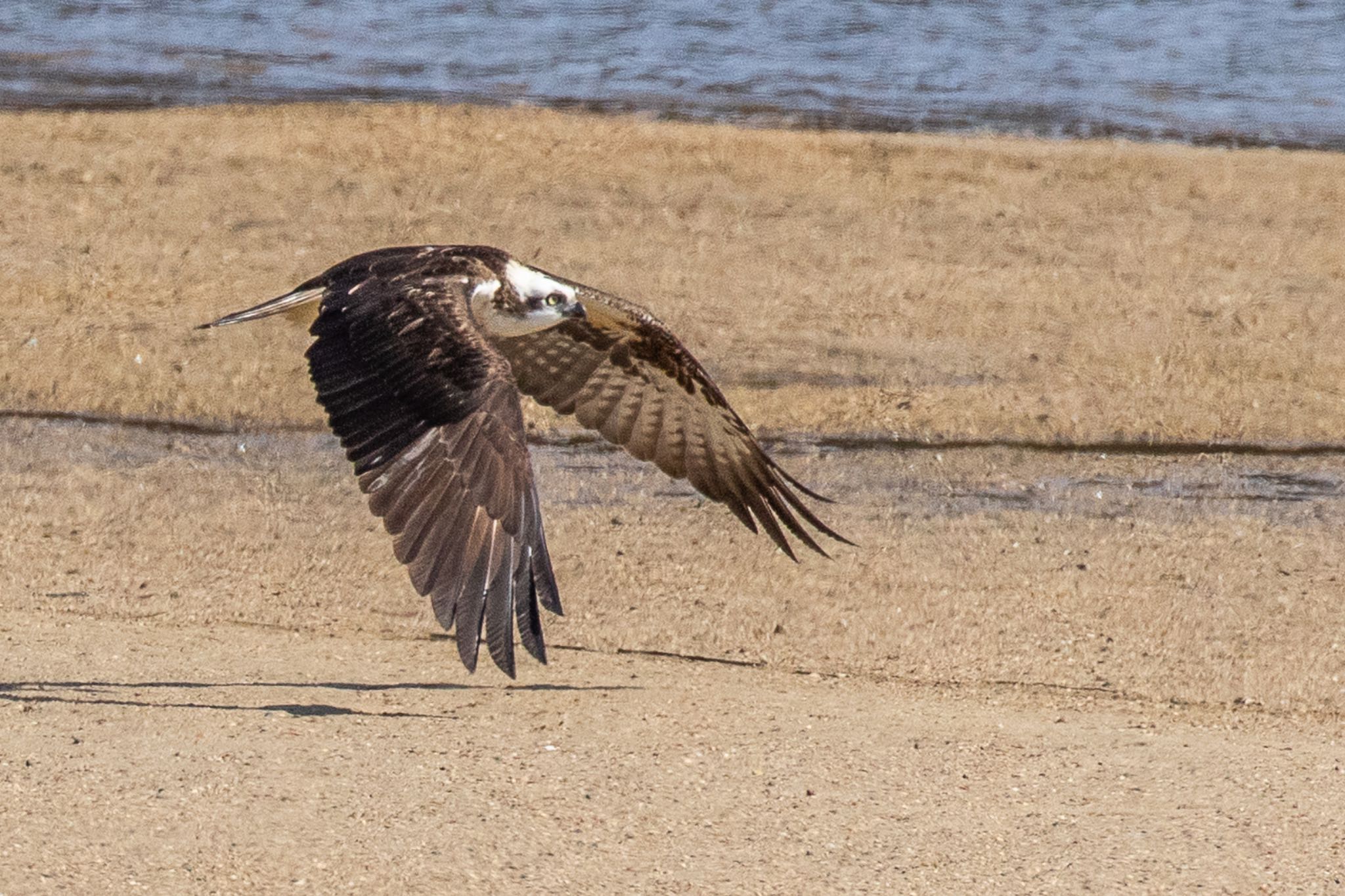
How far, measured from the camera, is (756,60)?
1554cm

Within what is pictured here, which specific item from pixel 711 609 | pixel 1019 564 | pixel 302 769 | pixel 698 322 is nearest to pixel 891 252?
pixel 698 322

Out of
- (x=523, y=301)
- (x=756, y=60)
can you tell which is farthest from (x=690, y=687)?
(x=756, y=60)

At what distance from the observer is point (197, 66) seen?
15172 mm

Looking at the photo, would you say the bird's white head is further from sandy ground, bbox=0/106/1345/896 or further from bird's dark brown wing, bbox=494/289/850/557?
sandy ground, bbox=0/106/1345/896

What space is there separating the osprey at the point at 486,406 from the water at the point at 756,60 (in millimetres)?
7441

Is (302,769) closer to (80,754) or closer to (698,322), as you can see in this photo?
(80,754)

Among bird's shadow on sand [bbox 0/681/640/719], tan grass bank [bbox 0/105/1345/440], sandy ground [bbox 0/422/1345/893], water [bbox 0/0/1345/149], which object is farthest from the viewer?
water [bbox 0/0/1345/149]

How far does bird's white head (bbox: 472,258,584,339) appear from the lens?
657cm

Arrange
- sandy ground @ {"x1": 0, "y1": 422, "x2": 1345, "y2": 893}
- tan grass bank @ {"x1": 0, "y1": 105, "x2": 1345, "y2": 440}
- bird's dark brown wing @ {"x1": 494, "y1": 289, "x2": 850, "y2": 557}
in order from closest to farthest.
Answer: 1. sandy ground @ {"x1": 0, "y1": 422, "x2": 1345, "y2": 893}
2. bird's dark brown wing @ {"x1": 494, "y1": 289, "x2": 850, "y2": 557}
3. tan grass bank @ {"x1": 0, "y1": 105, "x2": 1345, "y2": 440}

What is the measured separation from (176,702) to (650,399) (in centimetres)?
192

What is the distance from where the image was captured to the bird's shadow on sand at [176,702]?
21.4 feet

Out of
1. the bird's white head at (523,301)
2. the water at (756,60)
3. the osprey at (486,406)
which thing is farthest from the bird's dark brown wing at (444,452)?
the water at (756,60)

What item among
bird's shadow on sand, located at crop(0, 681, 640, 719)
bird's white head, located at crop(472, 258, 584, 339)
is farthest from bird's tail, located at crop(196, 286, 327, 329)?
bird's shadow on sand, located at crop(0, 681, 640, 719)

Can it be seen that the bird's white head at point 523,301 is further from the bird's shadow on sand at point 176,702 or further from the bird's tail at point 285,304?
the bird's shadow on sand at point 176,702
